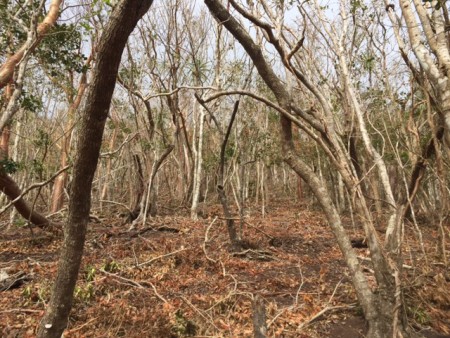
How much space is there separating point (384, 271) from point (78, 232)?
288 cm

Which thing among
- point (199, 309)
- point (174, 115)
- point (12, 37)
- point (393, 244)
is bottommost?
point (199, 309)

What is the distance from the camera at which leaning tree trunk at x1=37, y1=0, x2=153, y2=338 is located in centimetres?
181

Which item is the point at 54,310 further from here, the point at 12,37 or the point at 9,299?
the point at 12,37

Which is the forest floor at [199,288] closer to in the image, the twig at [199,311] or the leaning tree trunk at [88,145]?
the twig at [199,311]

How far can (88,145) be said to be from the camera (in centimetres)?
207

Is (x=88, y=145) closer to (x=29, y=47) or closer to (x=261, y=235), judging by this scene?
(x=29, y=47)

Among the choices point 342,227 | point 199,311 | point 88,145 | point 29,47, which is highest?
point 29,47

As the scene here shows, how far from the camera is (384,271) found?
10.5 ft

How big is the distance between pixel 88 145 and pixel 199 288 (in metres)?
3.68

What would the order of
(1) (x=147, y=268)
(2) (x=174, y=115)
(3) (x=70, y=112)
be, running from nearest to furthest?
(1) (x=147, y=268), (3) (x=70, y=112), (2) (x=174, y=115)

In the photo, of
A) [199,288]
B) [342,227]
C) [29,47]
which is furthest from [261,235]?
[29,47]

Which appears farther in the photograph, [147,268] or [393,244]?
[147,268]

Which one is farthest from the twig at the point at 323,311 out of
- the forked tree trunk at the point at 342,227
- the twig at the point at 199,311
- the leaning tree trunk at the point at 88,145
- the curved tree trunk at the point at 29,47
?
the curved tree trunk at the point at 29,47

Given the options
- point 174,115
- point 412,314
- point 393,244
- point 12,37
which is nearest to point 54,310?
point 393,244
